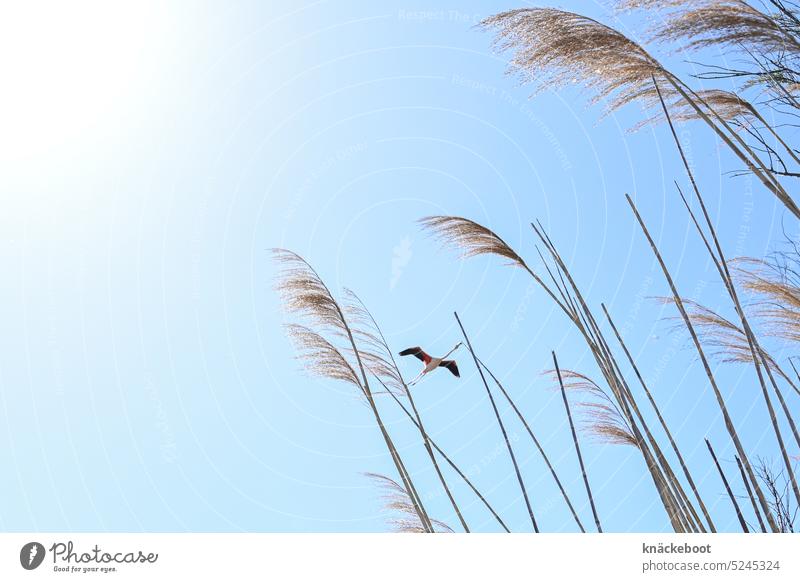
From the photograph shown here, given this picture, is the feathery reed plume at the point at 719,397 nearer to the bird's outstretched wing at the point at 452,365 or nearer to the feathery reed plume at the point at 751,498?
the feathery reed plume at the point at 751,498

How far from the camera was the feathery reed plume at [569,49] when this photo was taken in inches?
109

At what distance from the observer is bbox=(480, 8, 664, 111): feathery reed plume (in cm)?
277

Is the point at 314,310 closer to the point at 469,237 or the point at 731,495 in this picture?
Result: the point at 469,237

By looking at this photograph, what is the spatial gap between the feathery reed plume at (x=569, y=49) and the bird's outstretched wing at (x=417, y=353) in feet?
5.27

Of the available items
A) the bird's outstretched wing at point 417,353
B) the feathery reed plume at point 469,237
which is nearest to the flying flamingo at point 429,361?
the bird's outstretched wing at point 417,353

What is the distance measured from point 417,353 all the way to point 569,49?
71.0 inches

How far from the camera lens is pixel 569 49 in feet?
9.16

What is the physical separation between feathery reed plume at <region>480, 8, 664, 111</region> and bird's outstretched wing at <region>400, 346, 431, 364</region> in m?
1.61
